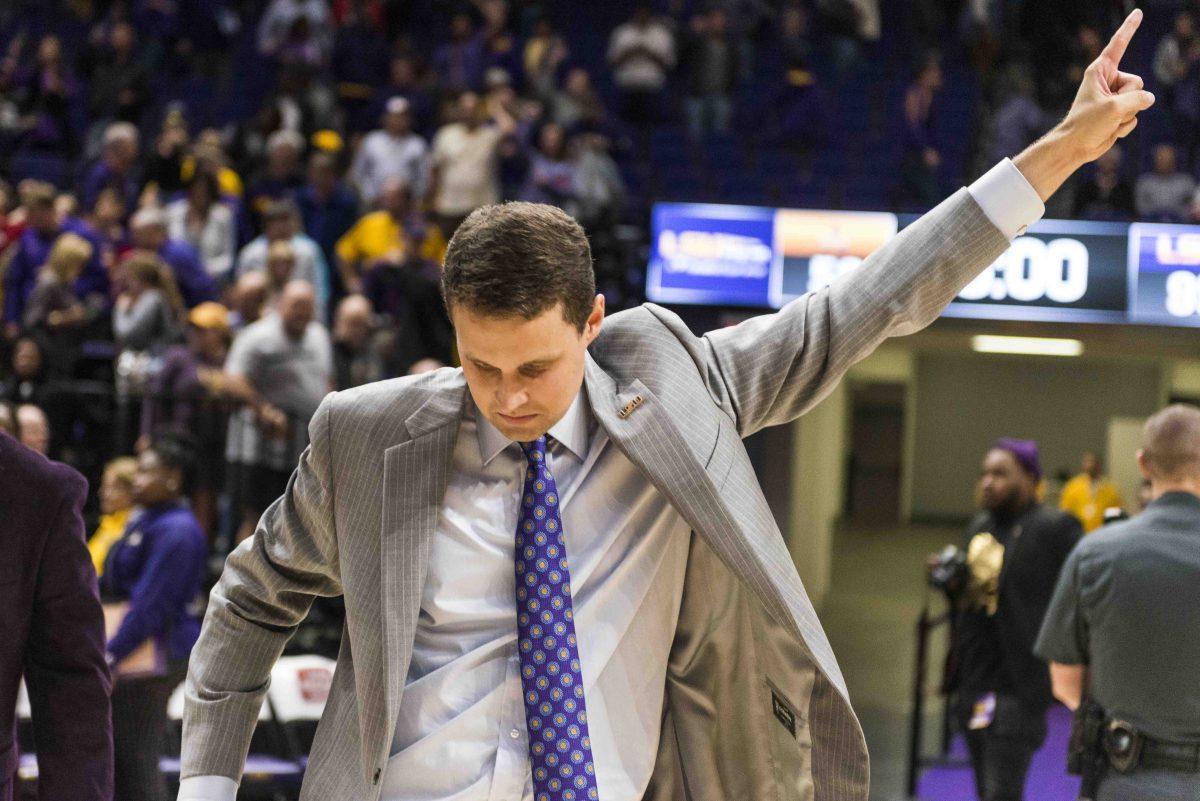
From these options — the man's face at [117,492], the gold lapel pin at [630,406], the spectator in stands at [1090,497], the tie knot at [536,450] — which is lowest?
the spectator in stands at [1090,497]

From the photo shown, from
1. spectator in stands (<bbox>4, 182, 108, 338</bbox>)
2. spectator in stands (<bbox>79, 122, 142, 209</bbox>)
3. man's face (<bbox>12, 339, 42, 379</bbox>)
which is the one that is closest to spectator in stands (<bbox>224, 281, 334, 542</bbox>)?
man's face (<bbox>12, 339, 42, 379</bbox>)

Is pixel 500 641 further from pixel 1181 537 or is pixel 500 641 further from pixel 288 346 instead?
pixel 288 346

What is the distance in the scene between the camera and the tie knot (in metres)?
2.16

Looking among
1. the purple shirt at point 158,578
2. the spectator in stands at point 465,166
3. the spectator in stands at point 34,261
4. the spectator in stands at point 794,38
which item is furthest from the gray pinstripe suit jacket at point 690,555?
the spectator in stands at point 794,38

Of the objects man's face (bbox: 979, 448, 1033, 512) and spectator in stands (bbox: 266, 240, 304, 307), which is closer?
man's face (bbox: 979, 448, 1033, 512)

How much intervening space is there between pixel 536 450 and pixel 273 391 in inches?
248

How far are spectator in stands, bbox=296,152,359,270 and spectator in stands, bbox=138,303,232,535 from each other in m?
2.87

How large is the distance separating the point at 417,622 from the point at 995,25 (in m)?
12.4

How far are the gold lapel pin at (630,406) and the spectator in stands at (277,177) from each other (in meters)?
9.66

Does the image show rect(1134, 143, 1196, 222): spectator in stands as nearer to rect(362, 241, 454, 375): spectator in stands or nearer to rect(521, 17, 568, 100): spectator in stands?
rect(521, 17, 568, 100): spectator in stands

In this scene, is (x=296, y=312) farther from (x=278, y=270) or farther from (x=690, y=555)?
(x=690, y=555)

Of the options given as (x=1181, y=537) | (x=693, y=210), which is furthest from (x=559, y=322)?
(x=693, y=210)

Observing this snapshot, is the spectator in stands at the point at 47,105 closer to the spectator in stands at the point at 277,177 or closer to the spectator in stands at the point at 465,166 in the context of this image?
the spectator in stands at the point at 277,177

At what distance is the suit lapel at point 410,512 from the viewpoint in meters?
2.06
